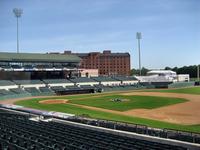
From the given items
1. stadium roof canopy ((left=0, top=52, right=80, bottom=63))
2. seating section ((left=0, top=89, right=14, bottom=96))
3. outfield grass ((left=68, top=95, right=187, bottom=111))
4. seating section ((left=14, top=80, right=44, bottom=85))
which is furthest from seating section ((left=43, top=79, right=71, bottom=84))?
outfield grass ((left=68, top=95, right=187, bottom=111))

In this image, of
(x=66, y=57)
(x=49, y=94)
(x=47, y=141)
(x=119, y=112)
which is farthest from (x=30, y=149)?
(x=66, y=57)

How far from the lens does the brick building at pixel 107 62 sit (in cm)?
17912

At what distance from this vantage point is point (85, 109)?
4519 cm

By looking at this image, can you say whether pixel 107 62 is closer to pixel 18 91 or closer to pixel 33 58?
pixel 33 58

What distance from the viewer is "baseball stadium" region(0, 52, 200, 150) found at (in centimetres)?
1462

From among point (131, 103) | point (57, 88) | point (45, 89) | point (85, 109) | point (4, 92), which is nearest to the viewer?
point (85, 109)

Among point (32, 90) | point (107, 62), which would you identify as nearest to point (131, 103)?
point (32, 90)

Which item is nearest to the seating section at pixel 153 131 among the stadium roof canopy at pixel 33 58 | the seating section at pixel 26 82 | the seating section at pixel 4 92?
the seating section at pixel 4 92

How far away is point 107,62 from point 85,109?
455 ft

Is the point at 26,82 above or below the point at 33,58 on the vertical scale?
below

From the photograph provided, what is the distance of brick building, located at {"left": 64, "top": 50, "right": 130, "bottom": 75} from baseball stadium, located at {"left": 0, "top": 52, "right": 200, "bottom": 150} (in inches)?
2739

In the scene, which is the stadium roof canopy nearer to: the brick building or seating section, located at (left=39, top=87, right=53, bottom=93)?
seating section, located at (left=39, top=87, right=53, bottom=93)

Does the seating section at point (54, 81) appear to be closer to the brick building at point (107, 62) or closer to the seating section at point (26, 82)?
the seating section at point (26, 82)

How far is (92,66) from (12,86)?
110 metres
